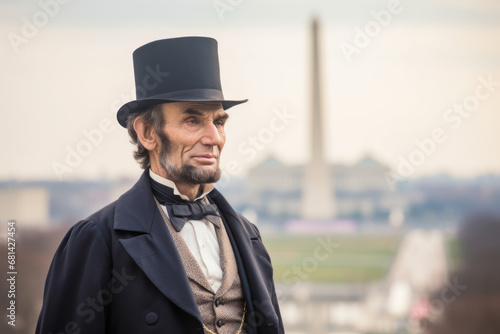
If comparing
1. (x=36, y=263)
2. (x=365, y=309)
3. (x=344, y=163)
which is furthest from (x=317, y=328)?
(x=344, y=163)

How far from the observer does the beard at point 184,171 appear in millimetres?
2398

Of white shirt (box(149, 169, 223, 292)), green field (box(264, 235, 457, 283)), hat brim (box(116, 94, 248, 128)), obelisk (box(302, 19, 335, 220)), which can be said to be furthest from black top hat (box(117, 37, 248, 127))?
obelisk (box(302, 19, 335, 220))

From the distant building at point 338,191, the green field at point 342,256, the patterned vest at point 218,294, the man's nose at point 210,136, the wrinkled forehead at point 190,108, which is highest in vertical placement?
the distant building at point 338,191

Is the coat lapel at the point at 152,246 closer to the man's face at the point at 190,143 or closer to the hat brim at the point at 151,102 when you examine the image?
the man's face at the point at 190,143

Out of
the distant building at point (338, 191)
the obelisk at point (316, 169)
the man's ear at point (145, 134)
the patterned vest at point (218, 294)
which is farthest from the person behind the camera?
the distant building at point (338, 191)

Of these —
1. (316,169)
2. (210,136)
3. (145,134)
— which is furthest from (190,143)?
(316,169)

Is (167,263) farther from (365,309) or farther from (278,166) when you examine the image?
(278,166)

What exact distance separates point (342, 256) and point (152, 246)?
40190 millimetres

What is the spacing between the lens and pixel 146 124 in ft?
8.16

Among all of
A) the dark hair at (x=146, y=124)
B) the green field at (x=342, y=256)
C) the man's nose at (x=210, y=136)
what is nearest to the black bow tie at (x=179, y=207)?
the dark hair at (x=146, y=124)

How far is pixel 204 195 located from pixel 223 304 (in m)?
0.43

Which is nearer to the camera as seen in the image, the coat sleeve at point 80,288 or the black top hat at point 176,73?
the coat sleeve at point 80,288

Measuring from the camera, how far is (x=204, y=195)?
258cm

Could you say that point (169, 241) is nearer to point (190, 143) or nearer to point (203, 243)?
point (203, 243)
